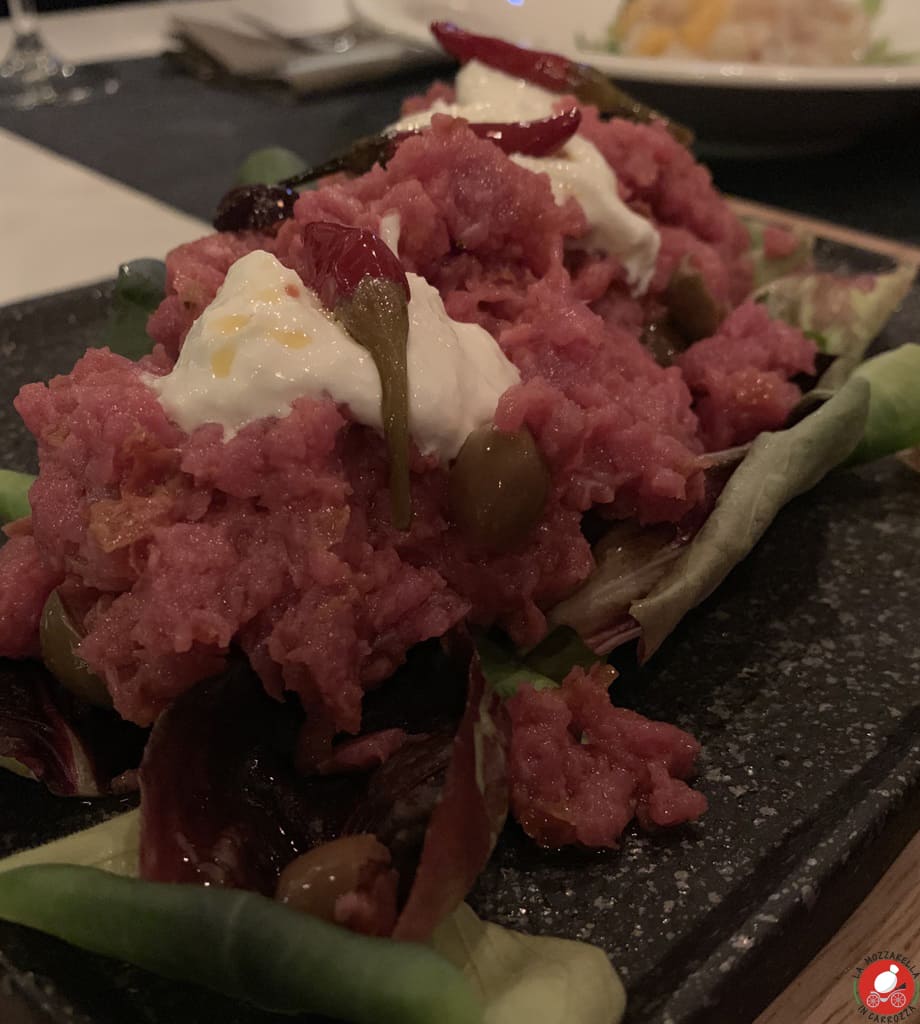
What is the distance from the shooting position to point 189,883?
4.87 feet

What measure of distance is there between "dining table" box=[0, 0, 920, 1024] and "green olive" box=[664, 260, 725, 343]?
147 centimetres

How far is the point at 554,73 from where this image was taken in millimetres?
3018

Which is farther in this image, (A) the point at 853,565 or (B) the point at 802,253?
(B) the point at 802,253

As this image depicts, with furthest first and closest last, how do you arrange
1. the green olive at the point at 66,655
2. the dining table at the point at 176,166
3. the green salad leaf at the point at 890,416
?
the dining table at the point at 176,166 → the green salad leaf at the point at 890,416 → the green olive at the point at 66,655

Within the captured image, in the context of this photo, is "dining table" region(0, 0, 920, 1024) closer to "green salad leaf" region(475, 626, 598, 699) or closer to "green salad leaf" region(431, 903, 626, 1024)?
"green salad leaf" region(475, 626, 598, 699)

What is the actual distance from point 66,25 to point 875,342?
668 cm

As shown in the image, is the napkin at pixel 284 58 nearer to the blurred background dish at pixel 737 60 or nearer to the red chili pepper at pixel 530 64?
the blurred background dish at pixel 737 60

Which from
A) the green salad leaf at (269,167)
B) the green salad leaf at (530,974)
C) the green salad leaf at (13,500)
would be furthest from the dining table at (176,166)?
the green salad leaf at (530,974)

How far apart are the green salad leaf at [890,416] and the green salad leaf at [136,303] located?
168 cm

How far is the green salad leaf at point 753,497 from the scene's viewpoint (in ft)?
6.48

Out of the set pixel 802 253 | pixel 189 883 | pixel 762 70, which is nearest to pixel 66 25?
pixel 762 70

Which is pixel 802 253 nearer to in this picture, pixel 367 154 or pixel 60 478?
pixel 367 154

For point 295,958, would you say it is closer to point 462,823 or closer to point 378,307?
point 462,823

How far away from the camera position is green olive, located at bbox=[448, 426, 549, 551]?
1805 millimetres
